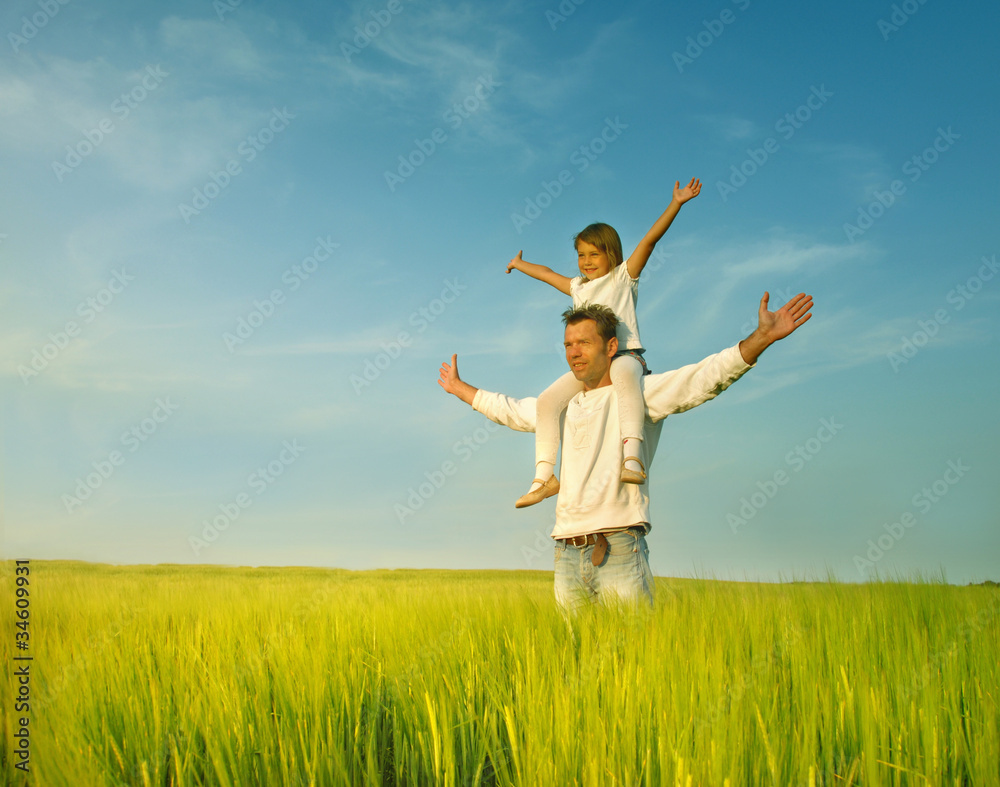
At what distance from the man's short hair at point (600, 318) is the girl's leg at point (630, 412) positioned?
0.24 m

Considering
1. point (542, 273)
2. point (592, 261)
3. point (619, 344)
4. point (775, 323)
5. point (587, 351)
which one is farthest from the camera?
point (542, 273)

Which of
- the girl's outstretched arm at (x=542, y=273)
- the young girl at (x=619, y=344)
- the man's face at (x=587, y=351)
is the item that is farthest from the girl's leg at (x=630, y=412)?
the girl's outstretched arm at (x=542, y=273)

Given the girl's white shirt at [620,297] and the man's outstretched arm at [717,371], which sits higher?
the girl's white shirt at [620,297]

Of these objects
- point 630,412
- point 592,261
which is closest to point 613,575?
point 630,412

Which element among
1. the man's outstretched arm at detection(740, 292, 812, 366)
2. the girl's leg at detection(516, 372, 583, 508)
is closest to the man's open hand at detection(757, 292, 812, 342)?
the man's outstretched arm at detection(740, 292, 812, 366)

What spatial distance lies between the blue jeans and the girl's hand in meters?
2.76

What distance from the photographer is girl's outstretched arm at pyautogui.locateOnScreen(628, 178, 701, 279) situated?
5.39 metres

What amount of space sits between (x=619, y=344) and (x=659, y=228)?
1.11m

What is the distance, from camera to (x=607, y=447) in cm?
460

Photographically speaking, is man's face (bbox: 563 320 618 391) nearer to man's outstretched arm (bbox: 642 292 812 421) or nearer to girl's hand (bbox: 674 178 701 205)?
man's outstretched arm (bbox: 642 292 812 421)

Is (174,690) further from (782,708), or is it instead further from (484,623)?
(782,708)

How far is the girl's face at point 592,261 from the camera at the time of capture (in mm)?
5594

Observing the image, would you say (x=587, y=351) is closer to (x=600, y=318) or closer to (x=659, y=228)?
(x=600, y=318)

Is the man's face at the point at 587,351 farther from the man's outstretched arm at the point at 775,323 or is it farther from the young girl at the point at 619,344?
the man's outstretched arm at the point at 775,323
